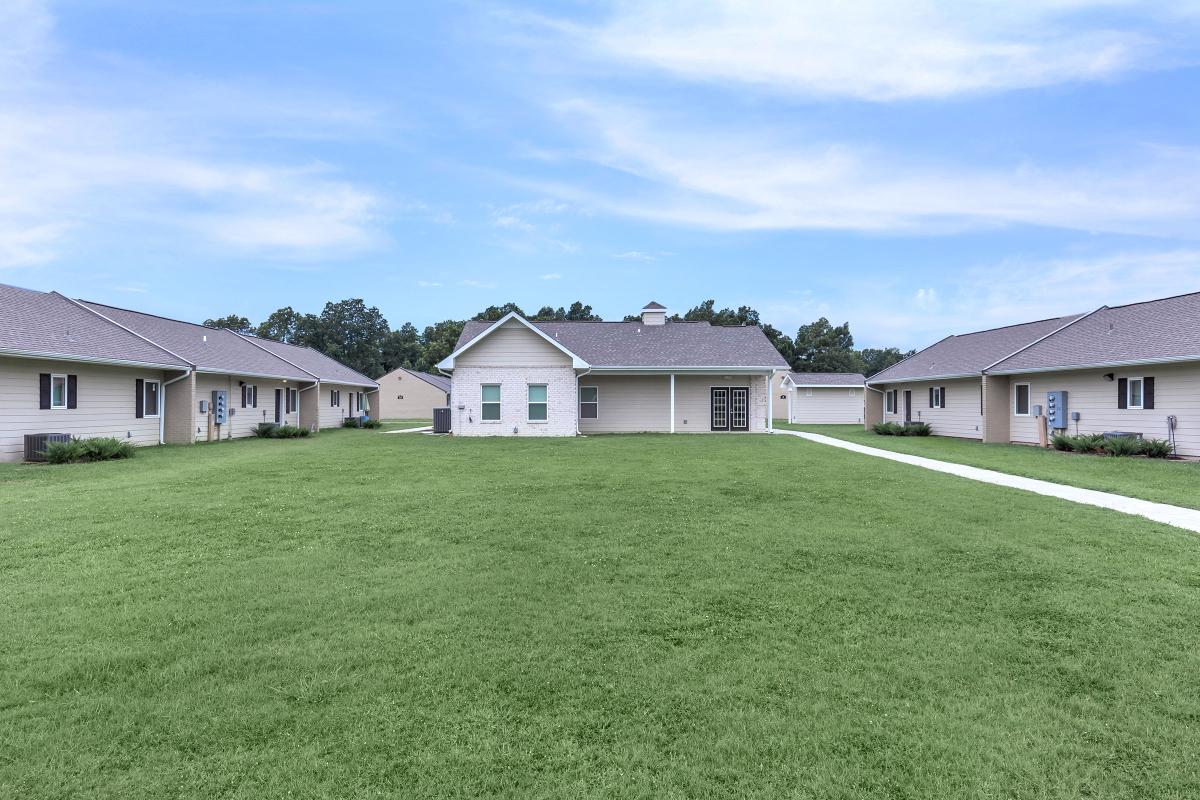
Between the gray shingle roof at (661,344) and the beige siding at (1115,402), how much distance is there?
362 inches

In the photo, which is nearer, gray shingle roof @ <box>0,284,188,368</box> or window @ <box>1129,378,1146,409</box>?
gray shingle roof @ <box>0,284,188,368</box>

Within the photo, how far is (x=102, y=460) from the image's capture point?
55.6 feet

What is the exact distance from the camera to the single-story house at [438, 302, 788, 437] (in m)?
25.2

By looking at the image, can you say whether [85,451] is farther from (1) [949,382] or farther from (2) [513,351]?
(1) [949,382]

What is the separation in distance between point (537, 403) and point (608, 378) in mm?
4289

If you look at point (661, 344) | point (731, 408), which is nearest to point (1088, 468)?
point (731, 408)

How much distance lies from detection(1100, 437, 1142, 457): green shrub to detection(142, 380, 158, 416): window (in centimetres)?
3063

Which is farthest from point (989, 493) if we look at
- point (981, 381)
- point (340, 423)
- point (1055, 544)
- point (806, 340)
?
point (806, 340)

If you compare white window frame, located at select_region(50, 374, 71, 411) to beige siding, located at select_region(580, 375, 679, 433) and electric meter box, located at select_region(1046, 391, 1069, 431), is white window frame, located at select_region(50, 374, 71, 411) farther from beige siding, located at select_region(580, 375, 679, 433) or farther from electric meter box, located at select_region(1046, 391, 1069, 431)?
electric meter box, located at select_region(1046, 391, 1069, 431)

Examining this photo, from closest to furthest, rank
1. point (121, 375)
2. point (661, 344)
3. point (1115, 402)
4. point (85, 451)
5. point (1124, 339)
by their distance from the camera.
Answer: point (85, 451) < point (1115, 402) < point (121, 375) < point (1124, 339) < point (661, 344)

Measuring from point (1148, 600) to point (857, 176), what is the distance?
58.8ft

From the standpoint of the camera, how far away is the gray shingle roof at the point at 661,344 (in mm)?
27781

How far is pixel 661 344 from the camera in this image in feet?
97.6

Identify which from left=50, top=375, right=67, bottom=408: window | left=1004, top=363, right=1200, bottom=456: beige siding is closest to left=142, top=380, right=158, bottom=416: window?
left=50, top=375, right=67, bottom=408: window
